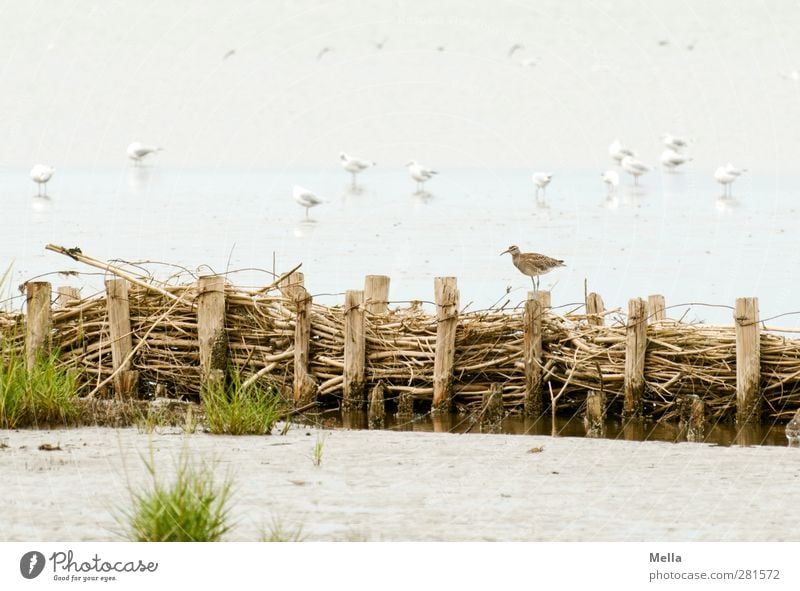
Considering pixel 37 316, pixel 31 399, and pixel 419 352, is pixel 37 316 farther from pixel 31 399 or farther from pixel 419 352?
pixel 419 352

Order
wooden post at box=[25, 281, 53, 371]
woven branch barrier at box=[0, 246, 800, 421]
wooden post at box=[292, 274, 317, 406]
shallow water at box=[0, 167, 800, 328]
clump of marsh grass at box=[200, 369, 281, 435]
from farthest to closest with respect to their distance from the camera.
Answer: shallow water at box=[0, 167, 800, 328], wooden post at box=[25, 281, 53, 371], wooden post at box=[292, 274, 317, 406], woven branch barrier at box=[0, 246, 800, 421], clump of marsh grass at box=[200, 369, 281, 435]

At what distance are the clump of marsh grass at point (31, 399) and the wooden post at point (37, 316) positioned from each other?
2.18 meters

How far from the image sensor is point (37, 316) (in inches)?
550

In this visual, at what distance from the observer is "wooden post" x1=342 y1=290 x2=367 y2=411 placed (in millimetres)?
13602

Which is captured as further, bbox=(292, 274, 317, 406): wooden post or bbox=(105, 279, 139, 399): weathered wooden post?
bbox=(105, 279, 139, 399): weathered wooden post

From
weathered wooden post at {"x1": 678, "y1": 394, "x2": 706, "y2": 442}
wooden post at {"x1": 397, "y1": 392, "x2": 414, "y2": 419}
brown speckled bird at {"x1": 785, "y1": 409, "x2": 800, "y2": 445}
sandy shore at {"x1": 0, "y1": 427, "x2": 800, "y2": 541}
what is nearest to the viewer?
sandy shore at {"x1": 0, "y1": 427, "x2": 800, "y2": 541}

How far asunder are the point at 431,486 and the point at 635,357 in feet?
14.1

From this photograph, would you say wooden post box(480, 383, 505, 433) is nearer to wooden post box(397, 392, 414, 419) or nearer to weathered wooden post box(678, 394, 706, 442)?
wooden post box(397, 392, 414, 419)

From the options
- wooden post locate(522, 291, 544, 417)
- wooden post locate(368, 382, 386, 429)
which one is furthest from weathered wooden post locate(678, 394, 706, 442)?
wooden post locate(368, 382, 386, 429)

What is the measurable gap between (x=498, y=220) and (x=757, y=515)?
3129 cm

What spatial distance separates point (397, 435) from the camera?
1221cm

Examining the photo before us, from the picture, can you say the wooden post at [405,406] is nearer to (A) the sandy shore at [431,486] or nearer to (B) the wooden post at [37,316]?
(A) the sandy shore at [431,486]

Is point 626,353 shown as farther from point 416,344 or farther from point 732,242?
point 732,242

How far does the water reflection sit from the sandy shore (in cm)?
77
